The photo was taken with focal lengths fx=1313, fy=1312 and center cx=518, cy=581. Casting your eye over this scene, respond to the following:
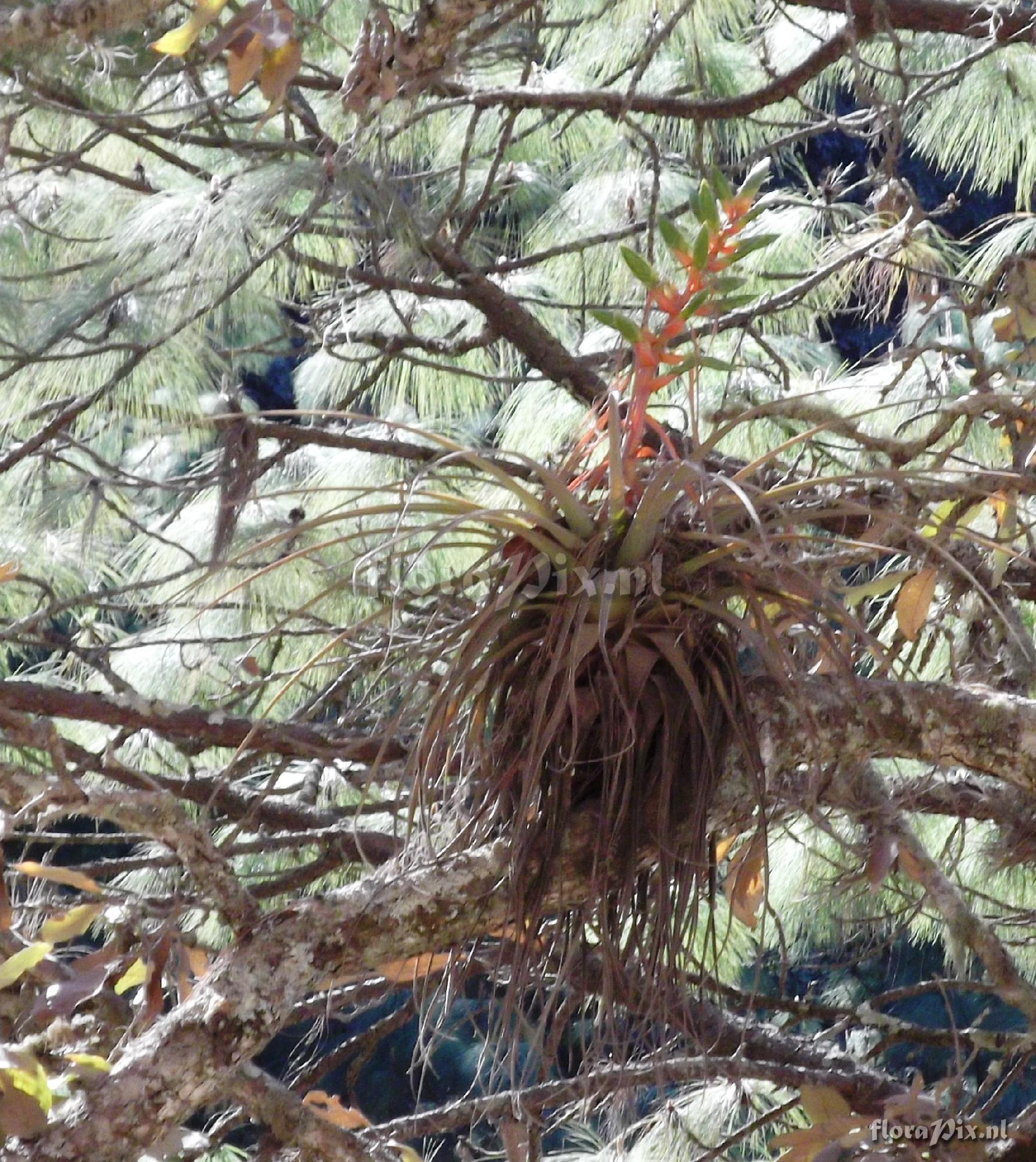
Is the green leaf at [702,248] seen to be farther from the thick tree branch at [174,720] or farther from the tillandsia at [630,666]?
the thick tree branch at [174,720]

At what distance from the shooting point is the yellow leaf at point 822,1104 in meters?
0.95

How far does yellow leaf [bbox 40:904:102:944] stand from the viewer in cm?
77

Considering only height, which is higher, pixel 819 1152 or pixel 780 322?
pixel 780 322

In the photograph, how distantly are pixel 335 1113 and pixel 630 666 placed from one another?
50cm

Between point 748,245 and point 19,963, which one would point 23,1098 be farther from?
point 748,245

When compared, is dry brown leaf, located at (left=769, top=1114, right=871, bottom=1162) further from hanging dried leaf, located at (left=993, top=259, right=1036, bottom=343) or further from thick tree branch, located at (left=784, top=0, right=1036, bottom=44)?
thick tree branch, located at (left=784, top=0, right=1036, bottom=44)

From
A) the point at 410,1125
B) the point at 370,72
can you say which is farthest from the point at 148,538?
the point at 370,72

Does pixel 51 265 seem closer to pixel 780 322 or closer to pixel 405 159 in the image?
pixel 405 159

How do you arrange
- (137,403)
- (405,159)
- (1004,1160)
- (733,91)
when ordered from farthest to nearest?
(733,91) → (405,159) → (137,403) → (1004,1160)

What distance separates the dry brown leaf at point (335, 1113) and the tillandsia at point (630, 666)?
31 centimetres

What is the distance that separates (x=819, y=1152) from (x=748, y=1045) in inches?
27.0

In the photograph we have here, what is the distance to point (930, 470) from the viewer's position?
0.94 m

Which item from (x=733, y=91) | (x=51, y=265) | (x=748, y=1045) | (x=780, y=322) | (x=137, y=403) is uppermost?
(x=733, y=91)

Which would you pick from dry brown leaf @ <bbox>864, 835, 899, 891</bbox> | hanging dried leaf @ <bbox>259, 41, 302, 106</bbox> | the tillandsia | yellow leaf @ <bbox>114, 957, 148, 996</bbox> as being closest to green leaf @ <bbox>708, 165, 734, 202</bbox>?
the tillandsia
